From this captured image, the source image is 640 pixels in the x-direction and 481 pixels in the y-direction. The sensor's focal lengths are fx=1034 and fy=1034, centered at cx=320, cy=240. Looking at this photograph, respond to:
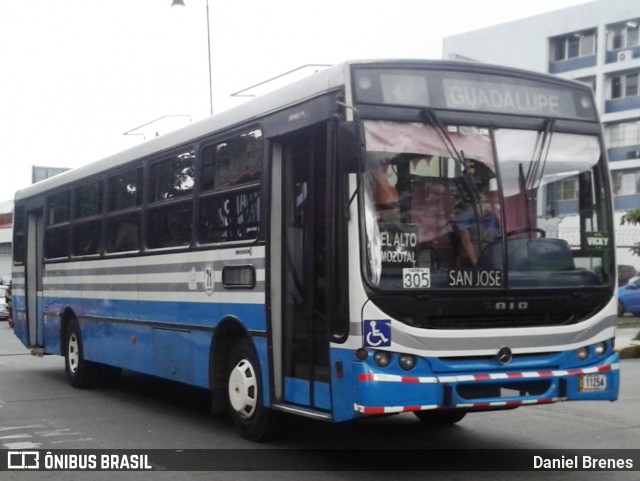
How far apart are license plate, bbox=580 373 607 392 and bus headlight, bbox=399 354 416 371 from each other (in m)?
1.52

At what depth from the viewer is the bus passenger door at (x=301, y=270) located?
8234 mm

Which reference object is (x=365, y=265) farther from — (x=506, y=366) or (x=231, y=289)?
(x=231, y=289)

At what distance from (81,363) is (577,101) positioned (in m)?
8.18

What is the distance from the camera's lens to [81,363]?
46.3 ft

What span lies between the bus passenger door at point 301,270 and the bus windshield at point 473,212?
54 cm

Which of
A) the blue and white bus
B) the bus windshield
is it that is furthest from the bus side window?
the bus windshield

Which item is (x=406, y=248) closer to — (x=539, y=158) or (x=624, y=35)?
(x=539, y=158)

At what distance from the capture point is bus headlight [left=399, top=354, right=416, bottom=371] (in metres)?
7.50

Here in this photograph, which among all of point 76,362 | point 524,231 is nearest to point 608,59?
point 76,362

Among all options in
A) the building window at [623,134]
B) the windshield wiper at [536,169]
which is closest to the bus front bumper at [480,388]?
the windshield wiper at [536,169]

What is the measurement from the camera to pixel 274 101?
9.08m

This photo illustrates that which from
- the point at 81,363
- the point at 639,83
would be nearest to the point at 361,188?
the point at 81,363

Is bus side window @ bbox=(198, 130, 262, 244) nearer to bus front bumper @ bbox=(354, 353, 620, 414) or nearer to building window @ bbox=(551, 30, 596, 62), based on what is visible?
bus front bumper @ bbox=(354, 353, 620, 414)

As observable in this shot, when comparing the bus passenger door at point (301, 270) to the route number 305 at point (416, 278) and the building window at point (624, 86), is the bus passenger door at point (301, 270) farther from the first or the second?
Answer: the building window at point (624, 86)
